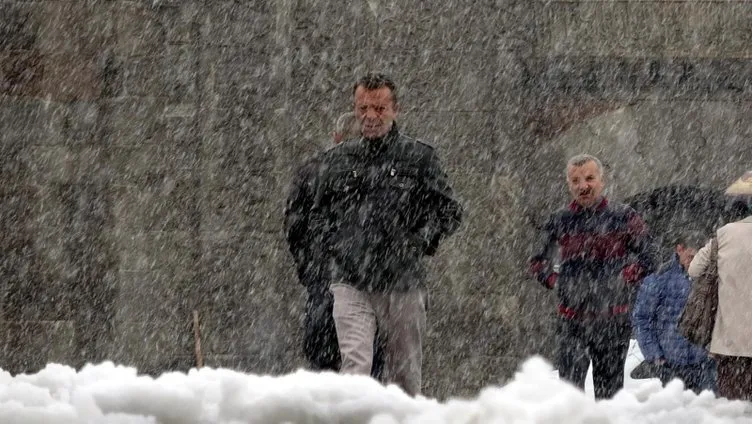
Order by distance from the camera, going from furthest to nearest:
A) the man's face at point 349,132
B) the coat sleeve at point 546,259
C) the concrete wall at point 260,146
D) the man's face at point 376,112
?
the concrete wall at point 260,146
the coat sleeve at point 546,259
the man's face at point 349,132
the man's face at point 376,112

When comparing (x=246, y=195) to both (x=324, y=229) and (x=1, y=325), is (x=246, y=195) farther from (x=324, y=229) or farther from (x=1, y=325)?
(x=324, y=229)

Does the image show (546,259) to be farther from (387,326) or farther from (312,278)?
(387,326)

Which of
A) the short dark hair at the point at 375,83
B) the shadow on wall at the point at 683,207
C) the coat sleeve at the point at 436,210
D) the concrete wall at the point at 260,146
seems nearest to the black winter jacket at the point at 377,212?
the coat sleeve at the point at 436,210

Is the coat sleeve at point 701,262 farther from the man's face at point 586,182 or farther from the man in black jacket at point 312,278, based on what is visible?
the man in black jacket at point 312,278

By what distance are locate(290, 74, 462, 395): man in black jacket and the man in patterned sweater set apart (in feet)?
4.48

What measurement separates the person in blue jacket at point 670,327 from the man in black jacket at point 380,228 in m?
2.87

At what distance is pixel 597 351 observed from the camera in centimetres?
803

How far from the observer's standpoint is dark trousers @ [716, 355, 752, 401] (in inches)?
307

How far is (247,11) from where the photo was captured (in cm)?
1081

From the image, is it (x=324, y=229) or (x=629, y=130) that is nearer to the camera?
(x=324, y=229)

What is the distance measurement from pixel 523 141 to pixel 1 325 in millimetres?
4028

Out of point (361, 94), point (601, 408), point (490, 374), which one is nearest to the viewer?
point (601, 408)

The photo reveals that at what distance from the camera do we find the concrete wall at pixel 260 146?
35.5 feet

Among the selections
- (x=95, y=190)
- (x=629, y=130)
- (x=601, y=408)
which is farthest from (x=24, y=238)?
(x=601, y=408)
